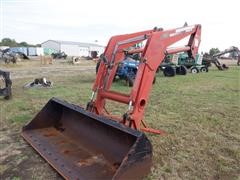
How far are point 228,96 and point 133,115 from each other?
17.7ft

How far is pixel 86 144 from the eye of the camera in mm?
3195

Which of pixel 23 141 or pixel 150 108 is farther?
pixel 150 108

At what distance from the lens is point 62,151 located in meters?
3.05

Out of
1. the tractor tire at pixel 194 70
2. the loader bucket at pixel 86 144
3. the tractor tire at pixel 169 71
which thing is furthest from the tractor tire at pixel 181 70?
the loader bucket at pixel 86 144

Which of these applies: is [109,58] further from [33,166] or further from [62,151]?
[33,166]

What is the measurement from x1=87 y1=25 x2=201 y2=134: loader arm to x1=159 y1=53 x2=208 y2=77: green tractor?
10.4 metres

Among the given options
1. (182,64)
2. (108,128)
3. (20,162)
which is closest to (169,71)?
(182,64)

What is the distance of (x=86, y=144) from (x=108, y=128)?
48 cm

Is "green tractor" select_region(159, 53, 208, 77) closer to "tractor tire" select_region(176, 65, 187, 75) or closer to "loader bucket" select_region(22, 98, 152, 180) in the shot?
"tractor tire" select_region(176, 65, 187, 75)

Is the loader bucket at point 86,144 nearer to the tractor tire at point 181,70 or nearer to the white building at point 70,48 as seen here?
the tractor tire at point 181,70

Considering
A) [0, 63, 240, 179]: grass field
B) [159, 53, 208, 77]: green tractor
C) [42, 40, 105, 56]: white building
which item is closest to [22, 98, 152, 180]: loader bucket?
[0, 63, 240, 179]: grass field

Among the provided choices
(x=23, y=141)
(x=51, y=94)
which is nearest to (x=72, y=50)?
(x=51, y=94)

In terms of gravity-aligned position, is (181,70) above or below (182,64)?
below

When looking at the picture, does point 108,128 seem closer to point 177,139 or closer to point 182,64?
point 177,139
